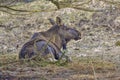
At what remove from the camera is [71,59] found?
12.9m

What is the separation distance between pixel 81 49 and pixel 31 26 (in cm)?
416

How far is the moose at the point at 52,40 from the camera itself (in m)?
12.5

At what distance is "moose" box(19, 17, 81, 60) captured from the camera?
40.9ft

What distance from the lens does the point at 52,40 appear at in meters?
13.2

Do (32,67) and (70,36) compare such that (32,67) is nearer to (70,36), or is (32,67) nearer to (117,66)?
(117,66)

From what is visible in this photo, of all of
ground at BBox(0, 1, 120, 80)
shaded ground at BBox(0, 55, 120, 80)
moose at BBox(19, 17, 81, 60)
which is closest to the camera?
shaded ground at BBox(0, 55, 120, 80)

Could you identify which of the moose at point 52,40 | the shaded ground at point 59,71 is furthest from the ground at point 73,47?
the moose at point 52,40

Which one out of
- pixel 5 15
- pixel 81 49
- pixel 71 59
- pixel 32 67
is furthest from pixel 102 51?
pixel 5 15

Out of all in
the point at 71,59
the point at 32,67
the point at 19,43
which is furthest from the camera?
the point at 19,43

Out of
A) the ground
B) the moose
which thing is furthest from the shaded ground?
the moose

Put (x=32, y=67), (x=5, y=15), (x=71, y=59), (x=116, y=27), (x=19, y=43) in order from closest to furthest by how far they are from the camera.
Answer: (x=32, y=67), (x=71, y=59), (x=19, y=43), (x=116, y=27), (x=5, y=15)

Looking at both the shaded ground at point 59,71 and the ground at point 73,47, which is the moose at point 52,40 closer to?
the ground at point 73,47

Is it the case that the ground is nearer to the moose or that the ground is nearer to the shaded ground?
the shaded ground

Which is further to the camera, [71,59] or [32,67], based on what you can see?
[71,59]
